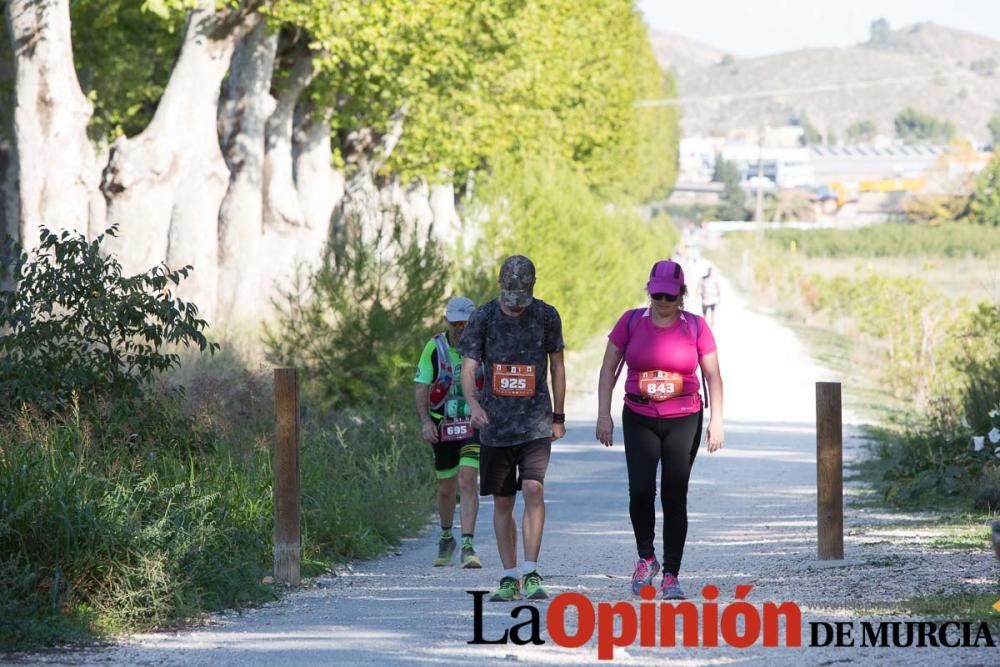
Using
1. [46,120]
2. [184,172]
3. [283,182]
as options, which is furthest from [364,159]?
[46,120]

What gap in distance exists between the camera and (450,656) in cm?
839

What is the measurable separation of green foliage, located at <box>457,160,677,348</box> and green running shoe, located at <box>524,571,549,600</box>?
13532 millimetres

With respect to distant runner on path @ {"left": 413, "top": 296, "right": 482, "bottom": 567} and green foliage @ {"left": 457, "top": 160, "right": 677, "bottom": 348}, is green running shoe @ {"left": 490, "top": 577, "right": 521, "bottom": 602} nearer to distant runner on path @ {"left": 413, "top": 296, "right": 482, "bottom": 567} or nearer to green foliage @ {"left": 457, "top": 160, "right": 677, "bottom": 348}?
distant runner on path @ {"left": 413, "top": 296, "right": 482, "bottom": 567}

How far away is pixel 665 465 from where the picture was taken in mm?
10297

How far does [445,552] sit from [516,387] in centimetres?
242

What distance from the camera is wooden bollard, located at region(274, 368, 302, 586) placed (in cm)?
1089

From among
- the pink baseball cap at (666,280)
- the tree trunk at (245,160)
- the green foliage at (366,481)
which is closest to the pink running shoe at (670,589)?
the pink baseball cap at (666,280)

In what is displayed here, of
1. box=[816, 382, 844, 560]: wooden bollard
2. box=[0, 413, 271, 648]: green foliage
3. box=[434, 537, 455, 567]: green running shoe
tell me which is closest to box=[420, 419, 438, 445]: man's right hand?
box=[434, 537, 455, 567]: green running shoe

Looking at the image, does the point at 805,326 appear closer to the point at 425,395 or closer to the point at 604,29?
the point at 604,29

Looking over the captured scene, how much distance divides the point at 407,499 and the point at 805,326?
33496mm

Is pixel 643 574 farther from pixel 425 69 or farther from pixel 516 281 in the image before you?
pixel 425 69

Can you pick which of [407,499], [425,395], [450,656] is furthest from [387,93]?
[450,656]

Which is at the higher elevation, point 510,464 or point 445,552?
point 510,464

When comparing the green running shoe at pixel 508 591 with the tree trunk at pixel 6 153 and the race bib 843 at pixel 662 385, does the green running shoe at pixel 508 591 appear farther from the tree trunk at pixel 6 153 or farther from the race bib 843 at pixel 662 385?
the tree trunk at pixel 6 153
